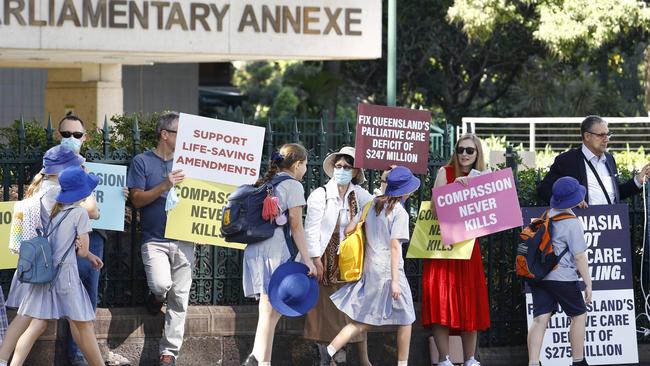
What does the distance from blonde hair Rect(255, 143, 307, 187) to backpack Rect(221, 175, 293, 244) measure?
72 millimetres

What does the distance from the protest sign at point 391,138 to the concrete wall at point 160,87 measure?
55.5ft

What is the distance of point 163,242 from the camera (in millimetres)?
9883

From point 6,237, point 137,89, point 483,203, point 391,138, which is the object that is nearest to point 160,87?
point 137,89

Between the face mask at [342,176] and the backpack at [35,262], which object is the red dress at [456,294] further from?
the backpack at [35,262]

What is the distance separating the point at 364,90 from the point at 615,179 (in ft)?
89.0

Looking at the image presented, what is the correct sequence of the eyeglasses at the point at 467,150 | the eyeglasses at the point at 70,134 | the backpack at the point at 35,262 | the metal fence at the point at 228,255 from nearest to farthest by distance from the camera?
the backpack at the point at 35,262 → the eyeglasses at the point at 70,134 → the metal fence at the point at 228,255 → the eyeglasses at the point at 467,150

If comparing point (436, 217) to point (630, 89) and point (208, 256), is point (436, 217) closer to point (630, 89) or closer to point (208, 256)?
point (208, 256)

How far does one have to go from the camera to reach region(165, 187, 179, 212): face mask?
32.0ft

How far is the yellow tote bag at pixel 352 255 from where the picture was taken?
9805 mm

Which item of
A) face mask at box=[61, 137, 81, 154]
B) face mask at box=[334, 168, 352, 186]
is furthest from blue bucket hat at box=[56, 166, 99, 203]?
face mask at box=[334, 168, 352, 186]

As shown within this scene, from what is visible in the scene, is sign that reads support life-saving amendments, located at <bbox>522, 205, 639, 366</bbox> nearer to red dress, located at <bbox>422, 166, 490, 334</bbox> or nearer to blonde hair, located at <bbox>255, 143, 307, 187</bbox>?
red dress, located at <bbox>422, 166, 490, 334</bbox>

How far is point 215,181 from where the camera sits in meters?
10.0

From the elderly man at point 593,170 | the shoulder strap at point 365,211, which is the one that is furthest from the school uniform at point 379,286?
the elderly man at point 593,170

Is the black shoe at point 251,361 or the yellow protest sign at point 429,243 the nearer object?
the black shoe at point 251,361
